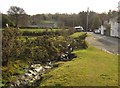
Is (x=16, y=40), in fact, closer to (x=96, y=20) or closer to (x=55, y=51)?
(x=55, y=51)

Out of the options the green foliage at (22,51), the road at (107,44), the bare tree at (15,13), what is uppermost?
the bare tree at (15,13)

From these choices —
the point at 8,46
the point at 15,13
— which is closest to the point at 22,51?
the point at 8,46

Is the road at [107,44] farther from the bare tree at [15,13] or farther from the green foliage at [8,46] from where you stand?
the bare tree at [15,13]

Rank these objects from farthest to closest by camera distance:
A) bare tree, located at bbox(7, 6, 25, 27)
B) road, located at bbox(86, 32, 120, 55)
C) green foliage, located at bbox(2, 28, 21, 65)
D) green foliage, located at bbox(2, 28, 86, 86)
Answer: bare tree, located at bbox(7, 6, 25, 27) → road, located at bbox(86, 32, 120, 55) → green foliage, located at bbox(2, 28, 21, 65) → green foliage, located at bbox(2, 28, 86, 86)

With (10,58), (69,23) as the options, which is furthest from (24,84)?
(69,23)

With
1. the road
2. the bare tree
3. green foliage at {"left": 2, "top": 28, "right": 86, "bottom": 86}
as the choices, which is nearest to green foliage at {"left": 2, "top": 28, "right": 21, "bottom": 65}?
green foliage at {"left": 2, "top": 28, "right": 86, "bottom": 86}

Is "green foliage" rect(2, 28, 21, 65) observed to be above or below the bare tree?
below

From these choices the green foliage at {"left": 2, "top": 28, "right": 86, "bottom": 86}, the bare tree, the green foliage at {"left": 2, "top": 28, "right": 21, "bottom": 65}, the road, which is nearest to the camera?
the green foliage at {"left": 2, "top": 28, "right": 86, "bottom": 86}

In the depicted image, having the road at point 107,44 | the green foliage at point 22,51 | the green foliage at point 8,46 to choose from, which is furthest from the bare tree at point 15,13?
the green foliage at point 8,46

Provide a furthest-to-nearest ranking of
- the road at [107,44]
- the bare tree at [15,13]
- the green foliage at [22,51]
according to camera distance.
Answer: the bare tree at [15,13]
the road at [107,44]
the green foliage at [22,51]

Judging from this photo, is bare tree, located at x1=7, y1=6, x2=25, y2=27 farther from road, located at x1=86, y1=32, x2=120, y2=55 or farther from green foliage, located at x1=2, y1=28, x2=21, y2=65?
green foliage, located at x1=2, y1=28, x2=21, y2=65

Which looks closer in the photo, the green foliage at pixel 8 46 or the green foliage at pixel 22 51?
the green foliage at pixel 22 51

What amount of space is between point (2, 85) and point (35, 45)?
10362mm

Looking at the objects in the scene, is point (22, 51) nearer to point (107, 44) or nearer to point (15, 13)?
point (107, 44)
